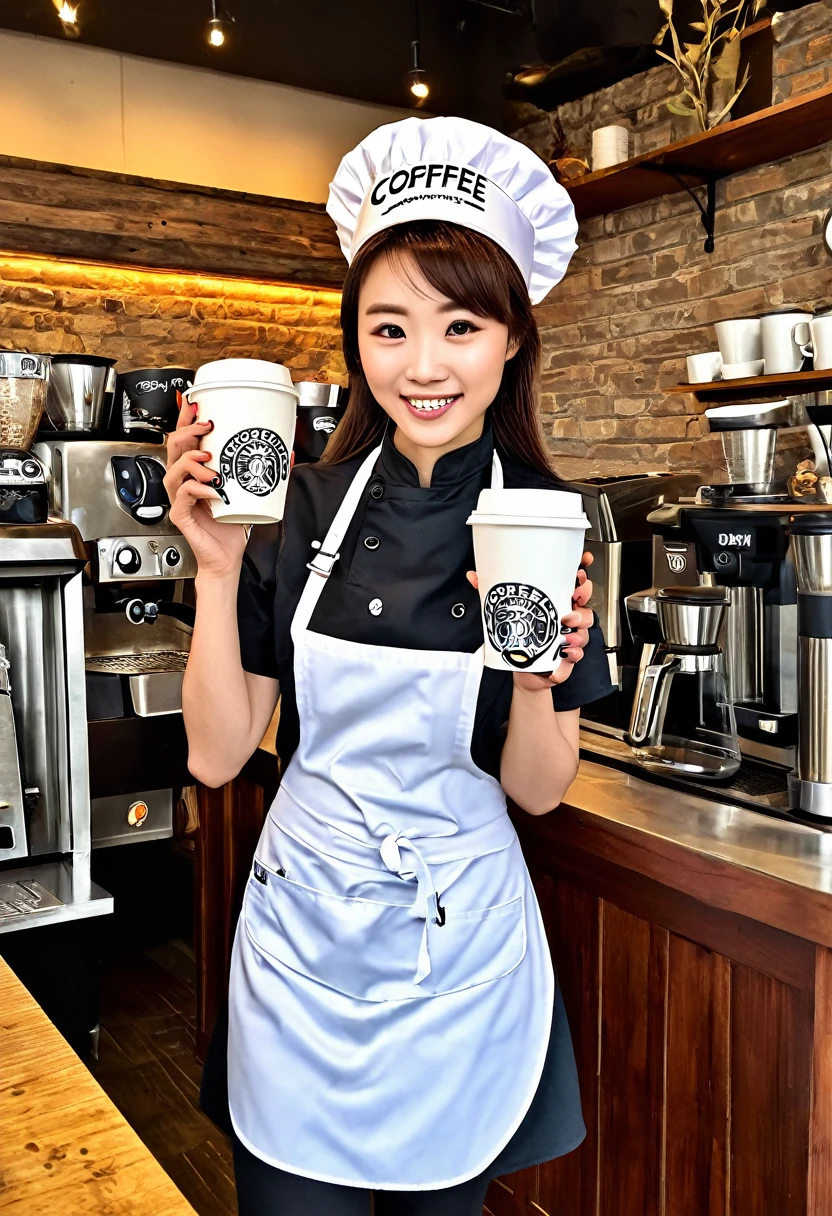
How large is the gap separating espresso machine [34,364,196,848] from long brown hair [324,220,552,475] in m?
1.17

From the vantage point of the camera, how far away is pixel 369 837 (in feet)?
4.30

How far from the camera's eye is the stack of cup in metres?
3.92

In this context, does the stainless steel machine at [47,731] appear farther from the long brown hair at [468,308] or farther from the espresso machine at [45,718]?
the long brown hair at [468,308]

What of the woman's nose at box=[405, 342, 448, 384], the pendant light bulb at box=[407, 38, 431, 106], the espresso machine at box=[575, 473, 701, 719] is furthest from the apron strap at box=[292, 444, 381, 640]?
the pendant light bulb at box=[407, 38, 431, 106]

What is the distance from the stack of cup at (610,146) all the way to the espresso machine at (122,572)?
2173 millimetres

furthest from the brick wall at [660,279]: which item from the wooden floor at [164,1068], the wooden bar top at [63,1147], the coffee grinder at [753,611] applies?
the wooden bar top at [63,1147]

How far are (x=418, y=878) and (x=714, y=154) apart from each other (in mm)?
3014

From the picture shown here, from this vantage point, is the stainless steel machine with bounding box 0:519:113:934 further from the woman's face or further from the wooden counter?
the woman's face

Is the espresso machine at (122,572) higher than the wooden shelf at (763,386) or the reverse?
the reverse

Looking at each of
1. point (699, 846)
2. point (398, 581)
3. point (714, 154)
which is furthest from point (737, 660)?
point (714, 154)

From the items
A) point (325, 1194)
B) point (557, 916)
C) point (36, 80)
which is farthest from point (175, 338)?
point (325, 1194)

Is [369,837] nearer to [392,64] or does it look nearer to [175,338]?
[175,338]

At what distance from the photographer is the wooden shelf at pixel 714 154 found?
314cm

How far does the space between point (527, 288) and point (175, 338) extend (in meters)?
3.53
